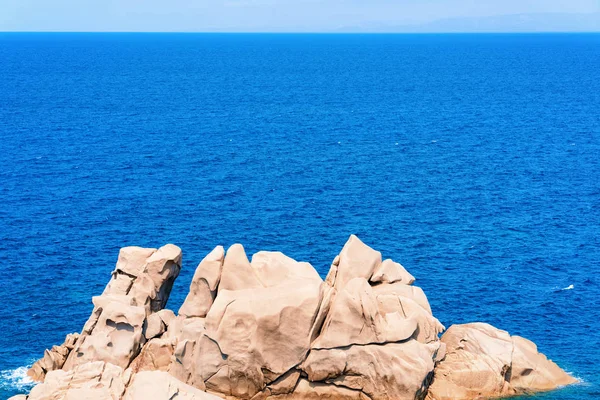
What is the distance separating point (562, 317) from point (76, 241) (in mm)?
57921

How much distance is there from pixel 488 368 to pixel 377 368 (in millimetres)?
9869

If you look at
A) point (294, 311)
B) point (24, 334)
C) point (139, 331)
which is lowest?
point (24, 334)

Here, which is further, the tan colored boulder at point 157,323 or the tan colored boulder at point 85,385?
the tan colored boulder at point 157,323

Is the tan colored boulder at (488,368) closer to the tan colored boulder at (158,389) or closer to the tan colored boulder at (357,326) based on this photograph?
the tan colored boulder at (357,326)

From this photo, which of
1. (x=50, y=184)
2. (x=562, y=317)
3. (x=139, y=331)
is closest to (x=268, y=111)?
(x=50, y=184)

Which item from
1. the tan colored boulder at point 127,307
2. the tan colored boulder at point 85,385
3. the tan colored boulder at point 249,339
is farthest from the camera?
the tan colored boulder at point 127,307

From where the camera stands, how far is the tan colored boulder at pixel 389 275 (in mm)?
59688

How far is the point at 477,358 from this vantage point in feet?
187

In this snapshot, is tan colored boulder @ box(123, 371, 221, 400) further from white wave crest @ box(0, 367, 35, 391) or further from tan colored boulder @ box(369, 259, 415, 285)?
tan colored boulder @ box(369, 259, 415, 285)

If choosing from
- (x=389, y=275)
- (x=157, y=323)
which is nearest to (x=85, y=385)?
(x=157, y=323)

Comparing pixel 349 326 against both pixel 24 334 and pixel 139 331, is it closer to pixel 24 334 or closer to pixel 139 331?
pixel 139 331

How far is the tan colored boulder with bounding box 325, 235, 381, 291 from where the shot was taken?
57.9 meters

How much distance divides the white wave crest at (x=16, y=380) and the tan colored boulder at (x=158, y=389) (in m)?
17.9

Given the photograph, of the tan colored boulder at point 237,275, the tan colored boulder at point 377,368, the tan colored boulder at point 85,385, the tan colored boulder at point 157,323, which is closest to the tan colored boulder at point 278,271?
the tan colored boulder at point 237,275
